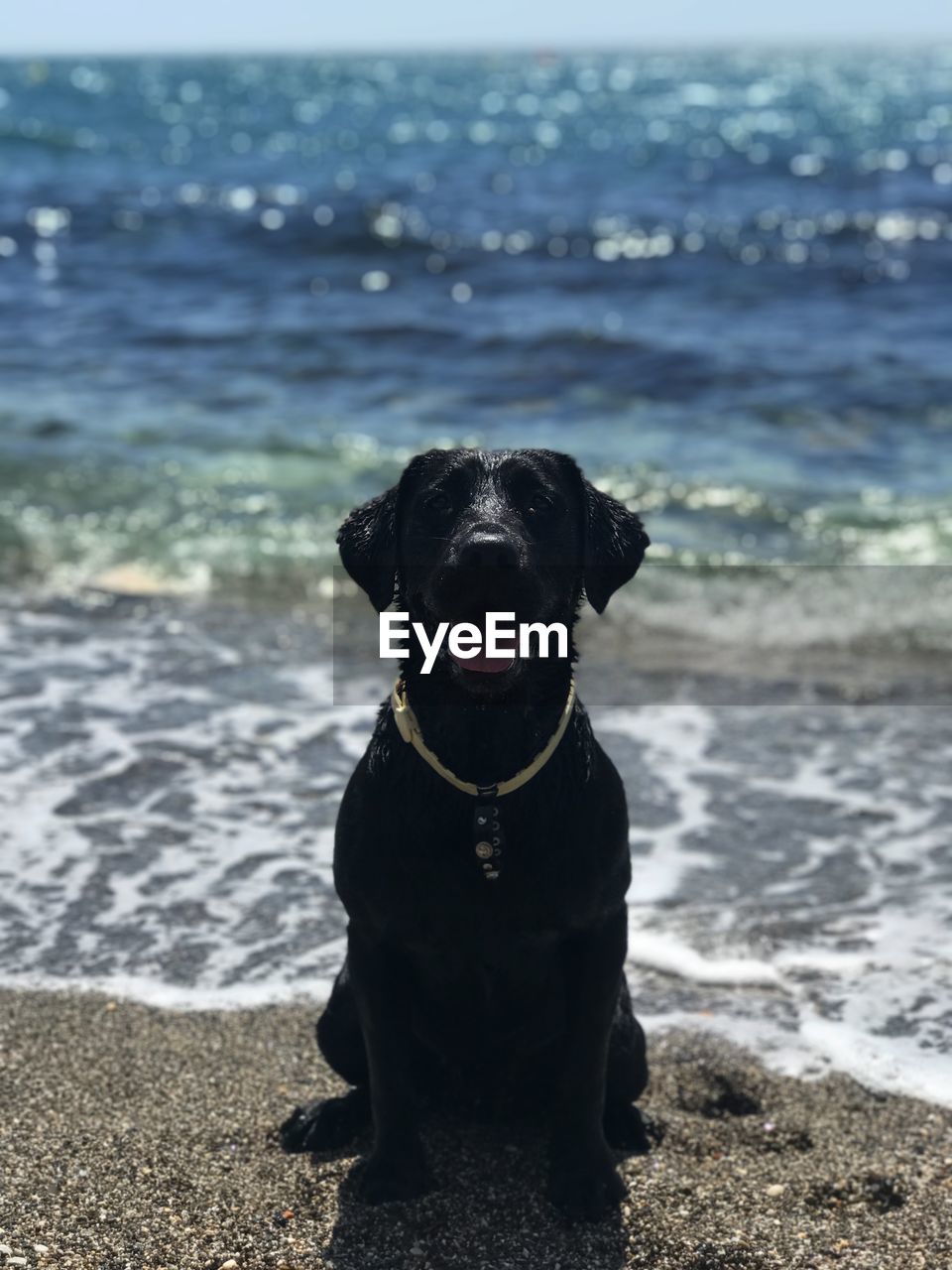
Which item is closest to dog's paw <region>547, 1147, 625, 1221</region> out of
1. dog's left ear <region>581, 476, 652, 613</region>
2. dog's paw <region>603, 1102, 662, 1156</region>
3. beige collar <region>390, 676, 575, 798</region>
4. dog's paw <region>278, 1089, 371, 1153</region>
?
dog's paw <region>603, 1102, 662, 1156</region>

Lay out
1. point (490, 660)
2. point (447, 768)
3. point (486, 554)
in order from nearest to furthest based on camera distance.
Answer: point (486, 554)
point (490, 660)
point (447, 768)

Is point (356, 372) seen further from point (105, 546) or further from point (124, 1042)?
point (124, 1042)

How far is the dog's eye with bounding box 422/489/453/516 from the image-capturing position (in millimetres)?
3840

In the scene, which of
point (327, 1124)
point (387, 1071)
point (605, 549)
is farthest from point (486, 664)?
point (327, 1124)

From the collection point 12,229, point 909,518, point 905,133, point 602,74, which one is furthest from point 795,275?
point 602,74

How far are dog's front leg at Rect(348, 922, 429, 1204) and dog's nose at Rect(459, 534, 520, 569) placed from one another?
3.37ft

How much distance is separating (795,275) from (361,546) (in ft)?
60.3

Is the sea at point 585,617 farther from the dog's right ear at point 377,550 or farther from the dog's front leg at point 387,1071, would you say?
the dog's right ear at point 377,550

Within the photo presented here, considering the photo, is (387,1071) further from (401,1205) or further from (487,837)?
(487,837)

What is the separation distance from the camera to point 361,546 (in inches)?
159

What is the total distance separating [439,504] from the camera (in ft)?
12.6

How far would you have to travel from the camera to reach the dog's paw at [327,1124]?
424cm

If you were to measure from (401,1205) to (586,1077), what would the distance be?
0.58m

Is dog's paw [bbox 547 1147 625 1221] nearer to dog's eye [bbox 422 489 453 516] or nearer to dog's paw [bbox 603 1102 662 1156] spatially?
A: dog's paw [bbox 603 1102 662 1156]
